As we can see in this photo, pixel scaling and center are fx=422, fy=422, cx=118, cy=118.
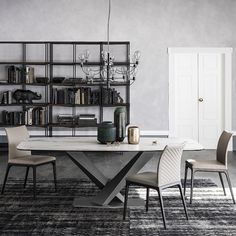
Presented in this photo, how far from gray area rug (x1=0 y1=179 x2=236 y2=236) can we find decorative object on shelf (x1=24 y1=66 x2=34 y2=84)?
332 cm

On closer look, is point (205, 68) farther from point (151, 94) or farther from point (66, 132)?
point (66, 132)

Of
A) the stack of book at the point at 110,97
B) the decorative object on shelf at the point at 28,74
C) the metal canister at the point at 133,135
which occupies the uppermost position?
A: the decorative object on shelf at the point at 28,74

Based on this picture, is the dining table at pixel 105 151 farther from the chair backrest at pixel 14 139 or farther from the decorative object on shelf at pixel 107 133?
the chair backrest at pixel 14 139

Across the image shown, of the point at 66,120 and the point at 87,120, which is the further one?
the point at 66,120

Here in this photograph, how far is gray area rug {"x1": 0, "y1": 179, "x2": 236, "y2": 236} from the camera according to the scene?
3.65 meters

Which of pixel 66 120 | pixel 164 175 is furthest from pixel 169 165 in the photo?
pixel 66 120

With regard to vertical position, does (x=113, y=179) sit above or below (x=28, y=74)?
below

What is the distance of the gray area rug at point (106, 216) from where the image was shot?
3.65 meters

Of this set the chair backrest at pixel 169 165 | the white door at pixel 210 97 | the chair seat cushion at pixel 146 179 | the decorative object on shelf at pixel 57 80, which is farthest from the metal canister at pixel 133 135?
the white door at pixel 210 97

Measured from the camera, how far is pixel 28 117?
8.00 meters

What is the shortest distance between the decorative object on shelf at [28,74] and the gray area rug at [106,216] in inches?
131

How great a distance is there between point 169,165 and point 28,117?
473 cm

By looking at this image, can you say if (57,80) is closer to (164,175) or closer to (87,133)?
(87,133)

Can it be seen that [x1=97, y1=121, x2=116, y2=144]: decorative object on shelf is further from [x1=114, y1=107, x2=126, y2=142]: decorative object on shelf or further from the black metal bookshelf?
the black metal bookshelf
